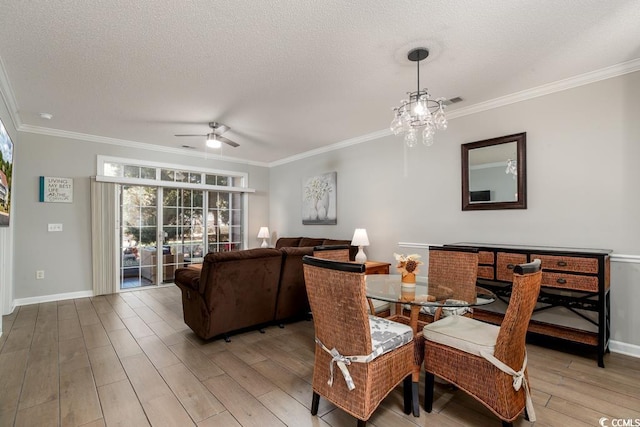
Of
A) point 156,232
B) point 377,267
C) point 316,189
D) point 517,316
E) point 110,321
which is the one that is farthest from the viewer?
point 316,189

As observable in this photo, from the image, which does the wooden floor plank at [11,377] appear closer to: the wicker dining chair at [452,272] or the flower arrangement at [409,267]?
the flower arrangement at [409,267]

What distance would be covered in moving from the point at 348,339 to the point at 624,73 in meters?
3.35

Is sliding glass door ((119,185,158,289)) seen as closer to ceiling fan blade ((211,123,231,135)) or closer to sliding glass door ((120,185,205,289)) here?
sliding glass door ((120,185,205,289))

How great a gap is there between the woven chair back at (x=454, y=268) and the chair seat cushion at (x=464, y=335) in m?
0.39

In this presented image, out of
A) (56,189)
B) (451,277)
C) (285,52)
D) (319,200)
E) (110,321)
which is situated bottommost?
(110,321)

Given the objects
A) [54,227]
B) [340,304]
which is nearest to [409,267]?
[340,304]

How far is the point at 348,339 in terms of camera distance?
5.54 ft

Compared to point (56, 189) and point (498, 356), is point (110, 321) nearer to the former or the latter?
point (56, 189)

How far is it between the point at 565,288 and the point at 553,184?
3.50 ft

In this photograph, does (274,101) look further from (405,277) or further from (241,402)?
(241,402)

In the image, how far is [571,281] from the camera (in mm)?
2619

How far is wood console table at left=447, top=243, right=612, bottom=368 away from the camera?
252cm

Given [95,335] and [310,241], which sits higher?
[310,241]

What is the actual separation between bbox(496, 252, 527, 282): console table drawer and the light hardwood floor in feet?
2.29
